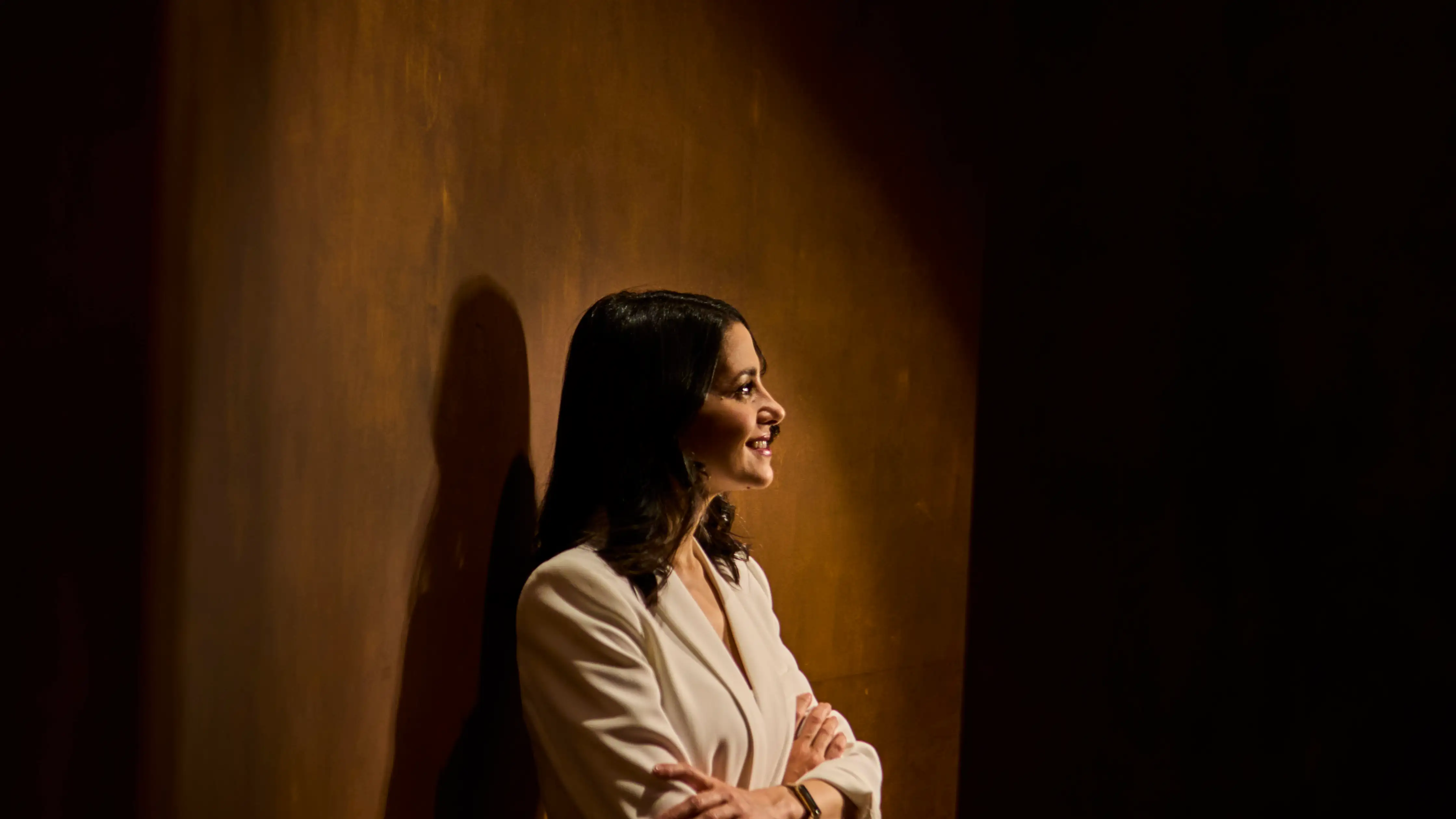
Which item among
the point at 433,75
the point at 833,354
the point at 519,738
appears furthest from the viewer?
the point at 833,354

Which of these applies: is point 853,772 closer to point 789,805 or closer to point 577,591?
point 789,805

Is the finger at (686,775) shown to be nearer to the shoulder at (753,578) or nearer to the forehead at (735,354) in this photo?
the shoulder at (753,578)

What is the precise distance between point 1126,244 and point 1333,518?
0.11m

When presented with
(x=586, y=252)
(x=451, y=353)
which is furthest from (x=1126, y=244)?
(x=586, y=252)

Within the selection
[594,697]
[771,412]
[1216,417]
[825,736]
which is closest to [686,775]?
[594,697]

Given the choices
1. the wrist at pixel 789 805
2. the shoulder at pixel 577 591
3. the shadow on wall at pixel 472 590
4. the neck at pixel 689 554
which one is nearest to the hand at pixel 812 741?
the wrist at pixel 789 805

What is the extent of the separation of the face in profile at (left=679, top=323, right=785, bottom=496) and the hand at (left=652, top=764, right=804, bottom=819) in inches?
20.6

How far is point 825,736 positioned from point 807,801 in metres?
0.22

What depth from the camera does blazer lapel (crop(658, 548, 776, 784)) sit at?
5.93ft

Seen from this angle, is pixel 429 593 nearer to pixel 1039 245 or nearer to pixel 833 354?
pixel 833 354

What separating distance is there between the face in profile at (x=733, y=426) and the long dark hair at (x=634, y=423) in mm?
19

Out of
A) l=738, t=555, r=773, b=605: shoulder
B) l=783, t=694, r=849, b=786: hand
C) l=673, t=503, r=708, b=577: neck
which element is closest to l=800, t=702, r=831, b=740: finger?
l=783, t=694, r=849, b=786: hand

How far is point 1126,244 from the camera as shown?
14.4 inches

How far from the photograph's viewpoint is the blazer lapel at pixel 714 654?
1.81 metres
